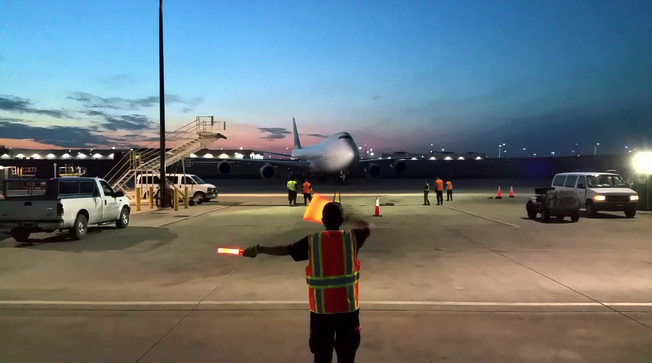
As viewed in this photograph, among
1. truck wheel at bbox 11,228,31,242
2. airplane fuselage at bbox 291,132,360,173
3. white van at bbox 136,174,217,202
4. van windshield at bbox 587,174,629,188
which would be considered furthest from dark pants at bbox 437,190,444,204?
truck wheel at bbox 11,228,31,242

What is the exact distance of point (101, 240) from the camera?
12.5 metres

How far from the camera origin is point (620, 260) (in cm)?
942

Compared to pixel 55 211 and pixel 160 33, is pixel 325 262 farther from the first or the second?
pixel 160 33

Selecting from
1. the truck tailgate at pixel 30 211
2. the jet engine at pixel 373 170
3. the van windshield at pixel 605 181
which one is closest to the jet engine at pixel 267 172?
the jet engine at pixel 373 170

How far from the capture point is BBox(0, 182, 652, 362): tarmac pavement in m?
4.67

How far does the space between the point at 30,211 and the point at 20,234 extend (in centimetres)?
113

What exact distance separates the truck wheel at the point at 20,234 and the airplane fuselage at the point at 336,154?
1170 inches

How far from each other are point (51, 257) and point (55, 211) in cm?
191

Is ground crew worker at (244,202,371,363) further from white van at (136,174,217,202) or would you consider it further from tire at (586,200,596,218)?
white van at (136,174,217,202)

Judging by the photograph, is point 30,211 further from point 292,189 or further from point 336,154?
point 336,154

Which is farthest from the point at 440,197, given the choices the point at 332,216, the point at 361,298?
the point at 332,216

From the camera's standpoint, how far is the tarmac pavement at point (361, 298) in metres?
4.67

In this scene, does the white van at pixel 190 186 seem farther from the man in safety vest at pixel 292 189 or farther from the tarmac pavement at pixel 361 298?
the tarmac pavement at pixel 361 298

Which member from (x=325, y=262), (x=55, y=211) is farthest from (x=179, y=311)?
(x=55, y=211)
